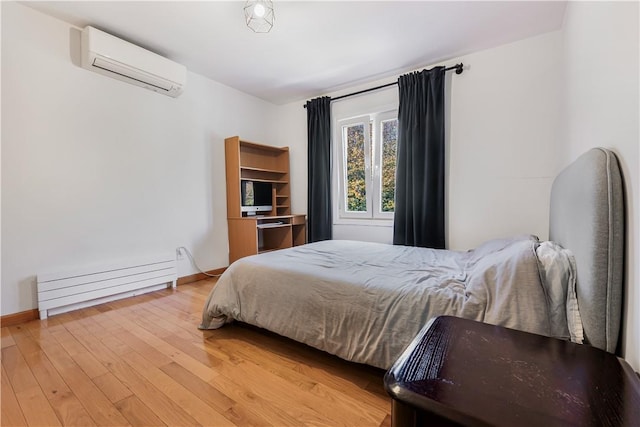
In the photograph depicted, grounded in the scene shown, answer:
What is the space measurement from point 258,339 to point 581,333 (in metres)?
1.73

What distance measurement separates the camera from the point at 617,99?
95 centimetres

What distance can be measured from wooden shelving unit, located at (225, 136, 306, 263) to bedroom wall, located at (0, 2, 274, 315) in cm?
25

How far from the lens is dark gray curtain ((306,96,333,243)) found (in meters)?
3.75

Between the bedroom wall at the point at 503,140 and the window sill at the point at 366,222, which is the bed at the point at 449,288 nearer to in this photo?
the bedroom wall at the point at 503,140

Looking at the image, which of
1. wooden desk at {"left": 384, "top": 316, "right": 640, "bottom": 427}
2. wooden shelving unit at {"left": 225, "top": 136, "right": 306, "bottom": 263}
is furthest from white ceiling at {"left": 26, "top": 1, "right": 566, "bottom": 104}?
wooden desk at {"left": 384, "top": 316, "right": 640, "bottom": 427}

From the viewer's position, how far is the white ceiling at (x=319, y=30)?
2.17 meters

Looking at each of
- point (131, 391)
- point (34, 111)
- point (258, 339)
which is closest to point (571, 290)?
point (258, 339)

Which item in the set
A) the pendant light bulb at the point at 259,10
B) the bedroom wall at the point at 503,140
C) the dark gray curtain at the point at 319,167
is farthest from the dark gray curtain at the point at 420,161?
the pendant light bulb at the point at 259,10

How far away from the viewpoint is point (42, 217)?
231 centimetres

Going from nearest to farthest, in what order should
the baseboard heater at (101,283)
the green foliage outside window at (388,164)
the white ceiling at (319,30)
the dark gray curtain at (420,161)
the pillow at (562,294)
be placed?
the pillow at (562,294)
the white ceiling at (319,30)
the baseboard heater at (101,283)
the dark gray curtain at (420,161)
the green foliage outside window at (388,164)

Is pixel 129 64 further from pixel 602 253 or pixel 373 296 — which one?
pixel 602 253

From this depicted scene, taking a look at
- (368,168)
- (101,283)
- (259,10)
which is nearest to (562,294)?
(259,10)

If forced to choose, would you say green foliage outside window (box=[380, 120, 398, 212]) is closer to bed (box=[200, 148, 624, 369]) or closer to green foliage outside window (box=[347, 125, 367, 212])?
green foliage outside window (box=[347, 125, 367, 212])

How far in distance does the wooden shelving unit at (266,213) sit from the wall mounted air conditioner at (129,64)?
92cm
